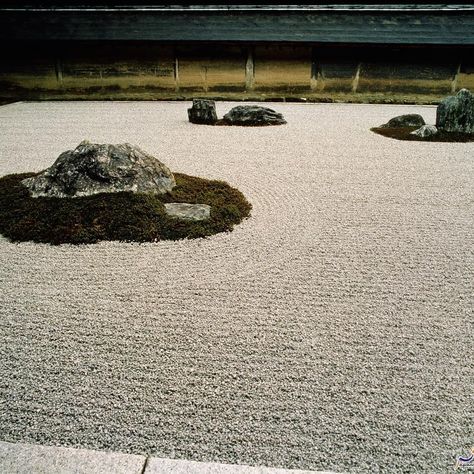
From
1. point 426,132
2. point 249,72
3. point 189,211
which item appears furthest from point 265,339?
point 249,72

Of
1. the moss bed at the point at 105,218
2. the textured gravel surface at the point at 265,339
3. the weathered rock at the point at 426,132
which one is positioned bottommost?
the textured gravel surface at the point at 265,339

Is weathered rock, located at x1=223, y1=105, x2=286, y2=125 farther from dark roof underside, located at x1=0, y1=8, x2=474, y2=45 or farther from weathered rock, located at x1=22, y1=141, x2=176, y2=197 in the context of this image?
dark roof underside, located at x1=0, y1=8, x2=474, y2=45

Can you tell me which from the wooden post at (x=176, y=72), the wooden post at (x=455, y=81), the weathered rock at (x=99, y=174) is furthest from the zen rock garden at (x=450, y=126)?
the wooden post at (x=176, y=72)

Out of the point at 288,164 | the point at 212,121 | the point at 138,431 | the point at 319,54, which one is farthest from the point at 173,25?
the point at 138,431

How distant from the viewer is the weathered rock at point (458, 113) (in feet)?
23.8

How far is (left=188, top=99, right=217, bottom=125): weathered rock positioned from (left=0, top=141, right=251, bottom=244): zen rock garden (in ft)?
16.1

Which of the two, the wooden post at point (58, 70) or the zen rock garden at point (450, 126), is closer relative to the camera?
the zen rock garden at point (450, 126)

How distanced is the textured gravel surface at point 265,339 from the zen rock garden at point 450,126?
12.2 ft

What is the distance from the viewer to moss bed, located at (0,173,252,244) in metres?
3.05

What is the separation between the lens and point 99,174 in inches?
141

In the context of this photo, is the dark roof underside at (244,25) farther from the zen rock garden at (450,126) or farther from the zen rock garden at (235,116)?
the zen rock garden at (450,126)

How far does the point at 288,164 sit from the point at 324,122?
4.40 metres

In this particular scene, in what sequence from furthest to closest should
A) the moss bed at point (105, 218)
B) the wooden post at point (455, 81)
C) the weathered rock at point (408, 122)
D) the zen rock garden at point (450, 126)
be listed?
the wooden post at point (455, 81) < the weathered rock at point (408, 122) < the zen rock garden at point (450, 126) < the moss bed at point (105, 218)

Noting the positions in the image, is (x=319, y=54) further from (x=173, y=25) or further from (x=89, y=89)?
(x=89, y=89)
